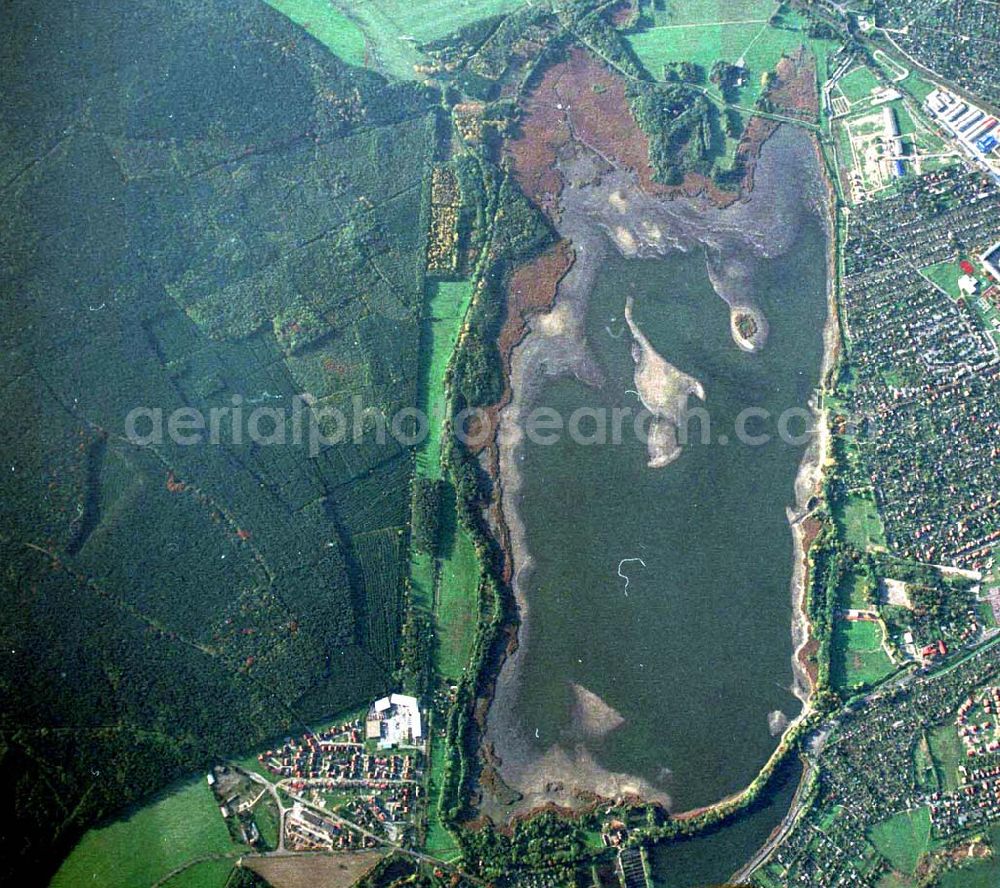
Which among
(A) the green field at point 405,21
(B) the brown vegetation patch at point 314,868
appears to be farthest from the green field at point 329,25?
(B) the brown vegetation patch at point 314,868

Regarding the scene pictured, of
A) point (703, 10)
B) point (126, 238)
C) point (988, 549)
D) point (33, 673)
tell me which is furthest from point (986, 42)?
point (33, 673)

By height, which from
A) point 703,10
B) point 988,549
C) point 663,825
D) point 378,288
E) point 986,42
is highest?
point 703,10

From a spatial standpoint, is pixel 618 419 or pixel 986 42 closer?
pixel 618 419

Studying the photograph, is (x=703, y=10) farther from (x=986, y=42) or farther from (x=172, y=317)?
(x=172, y=317)

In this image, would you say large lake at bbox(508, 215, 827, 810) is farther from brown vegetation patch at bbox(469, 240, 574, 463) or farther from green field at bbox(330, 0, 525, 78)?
green field at bbox(330, 0, 525, 78)

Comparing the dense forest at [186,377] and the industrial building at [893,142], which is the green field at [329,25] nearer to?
the dense forest at [186,377]

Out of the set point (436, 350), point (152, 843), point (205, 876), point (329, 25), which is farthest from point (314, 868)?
point (329, 25)

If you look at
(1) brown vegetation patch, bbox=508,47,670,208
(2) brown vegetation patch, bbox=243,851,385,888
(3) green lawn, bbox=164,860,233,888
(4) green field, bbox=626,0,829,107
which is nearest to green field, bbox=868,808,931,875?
(2) brown vegetation patch, bbox=243,851,385,888
